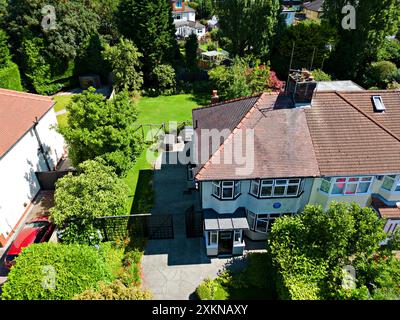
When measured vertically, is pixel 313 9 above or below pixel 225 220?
above

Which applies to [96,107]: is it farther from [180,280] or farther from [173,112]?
[173,112]

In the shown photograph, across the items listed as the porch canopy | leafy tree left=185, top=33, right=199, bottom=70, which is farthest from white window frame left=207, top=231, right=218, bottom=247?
leafy tree left=185, top=33, right=199, bottom=70

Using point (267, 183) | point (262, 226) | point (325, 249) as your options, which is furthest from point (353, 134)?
point (262, 226)

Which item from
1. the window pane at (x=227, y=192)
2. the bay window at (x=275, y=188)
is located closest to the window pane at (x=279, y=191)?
the bay window at (x=275, y=188)

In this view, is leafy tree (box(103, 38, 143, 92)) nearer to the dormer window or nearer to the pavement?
the pavement

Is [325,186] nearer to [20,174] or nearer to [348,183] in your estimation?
[348,183]
